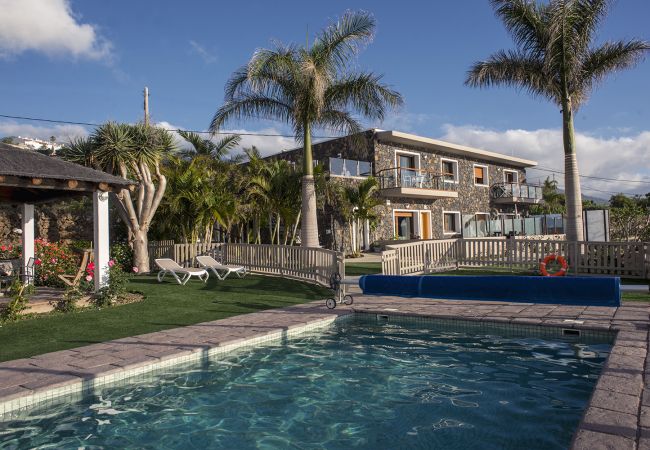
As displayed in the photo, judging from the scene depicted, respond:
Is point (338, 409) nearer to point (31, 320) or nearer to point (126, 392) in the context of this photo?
point (126, 392)

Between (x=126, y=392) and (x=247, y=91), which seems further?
(x=247, y=91)

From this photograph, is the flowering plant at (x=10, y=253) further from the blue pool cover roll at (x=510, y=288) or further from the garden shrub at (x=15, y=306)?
the blue pool cover roll at (x=510, y=288)

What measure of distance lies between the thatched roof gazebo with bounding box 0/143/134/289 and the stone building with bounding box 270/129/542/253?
1149 centimetres

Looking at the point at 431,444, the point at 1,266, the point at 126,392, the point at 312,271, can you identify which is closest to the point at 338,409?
the point at 431,444

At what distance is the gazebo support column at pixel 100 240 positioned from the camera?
9492 millimetres

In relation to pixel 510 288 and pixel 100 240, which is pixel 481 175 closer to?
pixel 510 288

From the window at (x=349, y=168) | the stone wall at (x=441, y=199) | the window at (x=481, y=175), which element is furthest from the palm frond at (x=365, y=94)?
the window at (x=481, y=175)

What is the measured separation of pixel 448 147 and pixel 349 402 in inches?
967

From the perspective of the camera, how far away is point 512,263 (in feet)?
47.7

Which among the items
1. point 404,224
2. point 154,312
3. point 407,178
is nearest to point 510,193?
point 404,224

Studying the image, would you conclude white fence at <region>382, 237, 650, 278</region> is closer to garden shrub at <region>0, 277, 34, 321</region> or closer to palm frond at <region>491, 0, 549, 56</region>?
palm frond at <region>491, 0, 549, 56</region>

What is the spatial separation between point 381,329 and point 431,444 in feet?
13.2

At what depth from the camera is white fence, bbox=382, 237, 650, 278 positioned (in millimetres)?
12341

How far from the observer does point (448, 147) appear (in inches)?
1083
